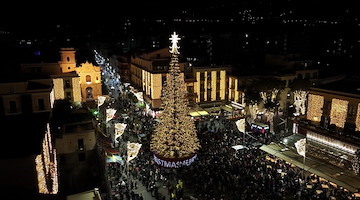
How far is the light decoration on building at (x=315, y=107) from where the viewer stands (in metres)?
27.7

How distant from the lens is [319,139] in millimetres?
26484

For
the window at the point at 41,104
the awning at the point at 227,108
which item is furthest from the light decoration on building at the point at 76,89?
the awning at the point at 227,108

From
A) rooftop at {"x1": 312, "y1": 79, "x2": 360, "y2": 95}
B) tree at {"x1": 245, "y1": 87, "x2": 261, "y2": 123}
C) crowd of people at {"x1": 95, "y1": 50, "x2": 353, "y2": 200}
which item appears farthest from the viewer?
tree at {"x1": 245, "y1": 87, "x2": 261, "y2": 123}

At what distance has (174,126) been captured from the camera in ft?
80.0

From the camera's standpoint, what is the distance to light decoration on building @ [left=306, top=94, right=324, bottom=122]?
1090 inches

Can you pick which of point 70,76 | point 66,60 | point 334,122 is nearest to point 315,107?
point 334,122

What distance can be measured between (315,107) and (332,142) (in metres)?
4.11

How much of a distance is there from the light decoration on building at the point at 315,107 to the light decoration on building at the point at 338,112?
124 cm

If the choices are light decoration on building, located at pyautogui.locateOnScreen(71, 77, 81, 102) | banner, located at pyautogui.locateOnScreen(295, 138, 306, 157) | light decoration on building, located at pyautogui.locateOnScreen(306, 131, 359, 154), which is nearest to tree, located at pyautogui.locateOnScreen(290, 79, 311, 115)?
light decoration on building, located at pyautogui.locateOnScreen(306, 131, 359, 154)

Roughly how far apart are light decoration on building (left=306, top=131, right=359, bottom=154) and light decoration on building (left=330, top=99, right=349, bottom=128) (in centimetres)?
172

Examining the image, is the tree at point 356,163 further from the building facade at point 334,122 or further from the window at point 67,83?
the window at point 67,83

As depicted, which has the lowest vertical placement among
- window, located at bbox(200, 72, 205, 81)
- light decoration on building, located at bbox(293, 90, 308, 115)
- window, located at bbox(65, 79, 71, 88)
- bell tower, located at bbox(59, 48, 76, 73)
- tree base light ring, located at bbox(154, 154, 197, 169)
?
tree base light ring, located at bbox(154, 154, 197, 169)

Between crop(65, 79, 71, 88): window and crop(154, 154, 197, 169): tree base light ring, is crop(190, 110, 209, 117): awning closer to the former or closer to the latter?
crop(154, 154, 197, 169): tree base light ring

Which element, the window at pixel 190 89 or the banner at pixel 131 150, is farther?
the window at pixel 190 89
